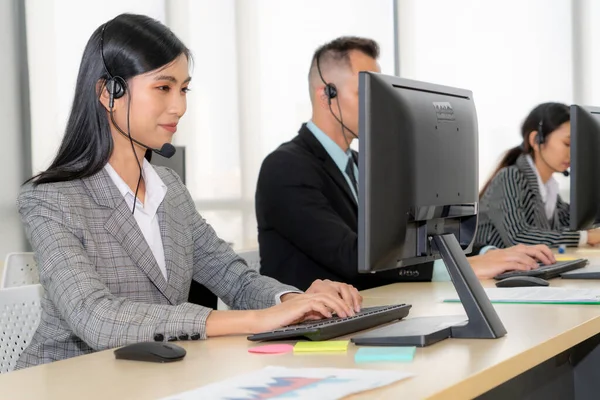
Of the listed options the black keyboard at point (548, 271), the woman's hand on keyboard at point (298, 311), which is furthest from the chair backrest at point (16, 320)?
the black keyboard at point (548, 271)

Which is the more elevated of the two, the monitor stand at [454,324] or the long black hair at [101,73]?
the long black hair at [101,73]

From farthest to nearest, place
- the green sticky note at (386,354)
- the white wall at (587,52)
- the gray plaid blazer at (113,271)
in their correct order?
the white wall at (587,52) < the gray plaid blazer at (113,271) < the green sticky note at (386,354)

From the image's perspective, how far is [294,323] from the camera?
158 cm

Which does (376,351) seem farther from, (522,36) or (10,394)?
(522,36)

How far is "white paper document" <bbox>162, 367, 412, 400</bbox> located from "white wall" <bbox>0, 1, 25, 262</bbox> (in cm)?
281

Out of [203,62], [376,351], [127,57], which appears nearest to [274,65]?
[203,62]

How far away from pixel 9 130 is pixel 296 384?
2.99 meters

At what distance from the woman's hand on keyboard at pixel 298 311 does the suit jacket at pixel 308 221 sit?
0.65 metres

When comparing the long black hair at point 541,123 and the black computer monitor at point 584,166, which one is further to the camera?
the long black hair at point 541,123

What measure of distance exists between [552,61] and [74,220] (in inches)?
175

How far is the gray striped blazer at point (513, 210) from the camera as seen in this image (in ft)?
11.5

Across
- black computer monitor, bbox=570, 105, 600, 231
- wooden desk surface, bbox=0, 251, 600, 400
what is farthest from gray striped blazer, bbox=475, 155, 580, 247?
wooden desk surface, bbox=0, 251, 600, 400

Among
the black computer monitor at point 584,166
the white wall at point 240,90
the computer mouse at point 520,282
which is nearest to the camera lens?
the computer mouse at point 520,282

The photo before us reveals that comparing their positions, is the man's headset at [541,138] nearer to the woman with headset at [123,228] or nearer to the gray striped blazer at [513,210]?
the gray striped blazer at [513,210]
